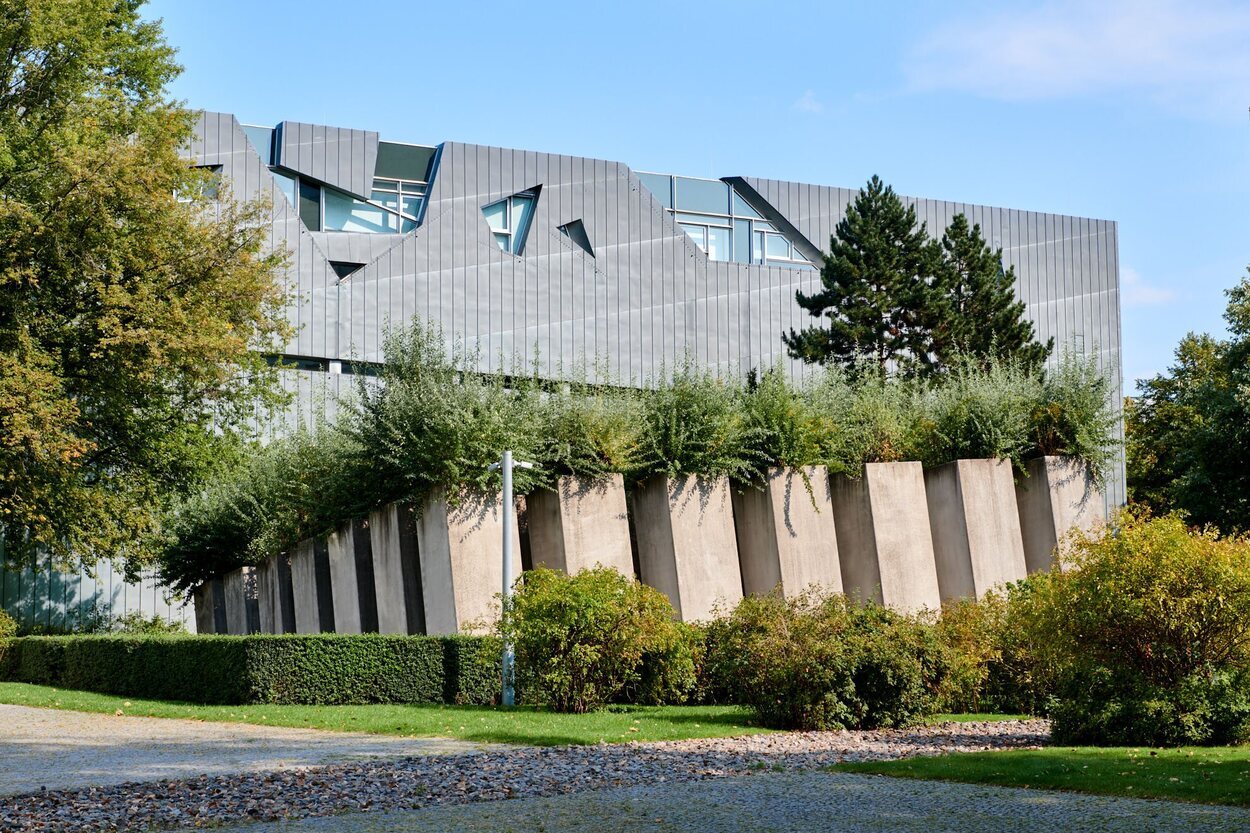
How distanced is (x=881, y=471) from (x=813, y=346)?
53.9 feet

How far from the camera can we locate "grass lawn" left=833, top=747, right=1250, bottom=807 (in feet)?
32.1

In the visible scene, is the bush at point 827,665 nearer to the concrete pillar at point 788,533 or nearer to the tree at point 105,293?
the concrete pillar at point 788,533

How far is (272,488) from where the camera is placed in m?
29.7

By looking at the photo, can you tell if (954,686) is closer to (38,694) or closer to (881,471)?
(881,471)

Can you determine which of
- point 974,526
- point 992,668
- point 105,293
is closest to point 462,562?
point 105,293

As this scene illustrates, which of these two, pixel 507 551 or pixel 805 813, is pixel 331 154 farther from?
pixel 805 813

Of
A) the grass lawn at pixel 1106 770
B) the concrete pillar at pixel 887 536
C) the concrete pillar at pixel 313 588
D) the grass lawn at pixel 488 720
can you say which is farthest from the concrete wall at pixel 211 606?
the grass lawn at pixel 1106 770

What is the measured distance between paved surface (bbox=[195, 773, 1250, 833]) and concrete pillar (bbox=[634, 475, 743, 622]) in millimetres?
11732

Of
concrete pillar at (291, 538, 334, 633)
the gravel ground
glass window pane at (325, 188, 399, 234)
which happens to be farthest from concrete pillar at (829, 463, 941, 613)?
glass window pane at (325, 188, 399, 234)

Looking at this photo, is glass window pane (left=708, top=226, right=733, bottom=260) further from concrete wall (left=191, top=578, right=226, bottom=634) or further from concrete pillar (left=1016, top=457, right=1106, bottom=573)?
concrete pillar (left=1016, top=457, right=1106, bottom=573)

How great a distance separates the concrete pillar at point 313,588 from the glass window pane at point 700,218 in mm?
21802

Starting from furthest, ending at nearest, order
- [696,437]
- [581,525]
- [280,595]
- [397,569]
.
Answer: [280,595] < [397,569] < [696,437] < [581,525]

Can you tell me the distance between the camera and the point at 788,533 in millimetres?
23094

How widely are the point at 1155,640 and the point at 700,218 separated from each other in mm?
33617
